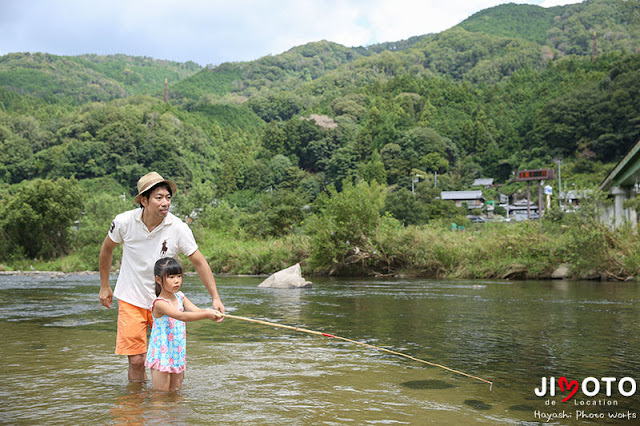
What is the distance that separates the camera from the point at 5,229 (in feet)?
139

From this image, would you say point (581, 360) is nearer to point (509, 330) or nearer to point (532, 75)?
point (509, 330)

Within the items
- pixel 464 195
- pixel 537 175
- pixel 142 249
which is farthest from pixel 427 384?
pixel 464 195

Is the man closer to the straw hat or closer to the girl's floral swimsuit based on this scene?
the straw hat

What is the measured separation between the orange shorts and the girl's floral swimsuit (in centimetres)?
26

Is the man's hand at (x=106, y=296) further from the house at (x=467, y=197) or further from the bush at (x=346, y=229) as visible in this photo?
the house at (x=467, y=197)

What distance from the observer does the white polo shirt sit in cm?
538

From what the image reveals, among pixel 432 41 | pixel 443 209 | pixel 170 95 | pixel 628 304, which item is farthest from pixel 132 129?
pixel 432 41

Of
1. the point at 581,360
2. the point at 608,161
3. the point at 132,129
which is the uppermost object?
the point at 132,129

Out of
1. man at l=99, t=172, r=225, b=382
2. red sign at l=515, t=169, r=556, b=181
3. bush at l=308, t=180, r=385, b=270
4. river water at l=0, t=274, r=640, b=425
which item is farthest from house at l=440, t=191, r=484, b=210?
man at l=99, t=172, r=225, b=382

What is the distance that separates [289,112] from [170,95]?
36.7 m

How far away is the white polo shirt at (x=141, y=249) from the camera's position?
538cm

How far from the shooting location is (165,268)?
508cm

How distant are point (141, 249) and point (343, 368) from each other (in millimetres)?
2904

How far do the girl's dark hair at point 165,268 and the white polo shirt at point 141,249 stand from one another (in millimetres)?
226
